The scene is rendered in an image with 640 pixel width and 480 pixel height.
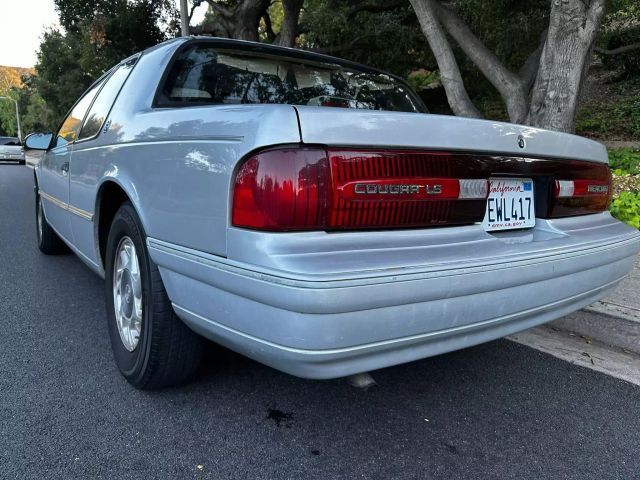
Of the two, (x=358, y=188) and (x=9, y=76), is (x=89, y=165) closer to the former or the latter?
(x=358, y=188)

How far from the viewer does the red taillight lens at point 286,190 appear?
1625 mm

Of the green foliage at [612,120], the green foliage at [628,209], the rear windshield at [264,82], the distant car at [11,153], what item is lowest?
the distant car at [11,153]

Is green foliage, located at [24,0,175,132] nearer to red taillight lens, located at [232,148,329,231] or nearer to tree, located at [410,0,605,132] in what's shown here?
tree, located at [410,0,605,132]

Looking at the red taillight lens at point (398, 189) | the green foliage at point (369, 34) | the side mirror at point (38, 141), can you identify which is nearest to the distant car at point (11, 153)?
the green foliage at point (369, 34)

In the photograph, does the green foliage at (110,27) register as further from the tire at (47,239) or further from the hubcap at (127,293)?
the hubcap at (127,293)

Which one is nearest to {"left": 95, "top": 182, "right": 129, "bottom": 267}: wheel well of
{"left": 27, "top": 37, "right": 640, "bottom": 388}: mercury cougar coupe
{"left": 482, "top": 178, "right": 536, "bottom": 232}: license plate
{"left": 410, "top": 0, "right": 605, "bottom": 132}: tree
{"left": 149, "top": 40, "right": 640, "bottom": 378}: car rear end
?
{"left": 27, "top": 37, "right": 640, "bottom": 388}: mercury cougar coupe

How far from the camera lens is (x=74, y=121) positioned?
382 centimetres

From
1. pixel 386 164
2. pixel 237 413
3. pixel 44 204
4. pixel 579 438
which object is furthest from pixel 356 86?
pixel 44 204

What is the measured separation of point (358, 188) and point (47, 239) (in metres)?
4.35

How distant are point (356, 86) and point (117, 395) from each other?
86.3 inches

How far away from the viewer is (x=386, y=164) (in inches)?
69.3

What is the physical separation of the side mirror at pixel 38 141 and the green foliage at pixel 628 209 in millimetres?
5198

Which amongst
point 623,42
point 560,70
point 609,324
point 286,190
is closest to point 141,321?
point 286,190

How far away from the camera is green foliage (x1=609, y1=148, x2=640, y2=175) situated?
22.3ft
